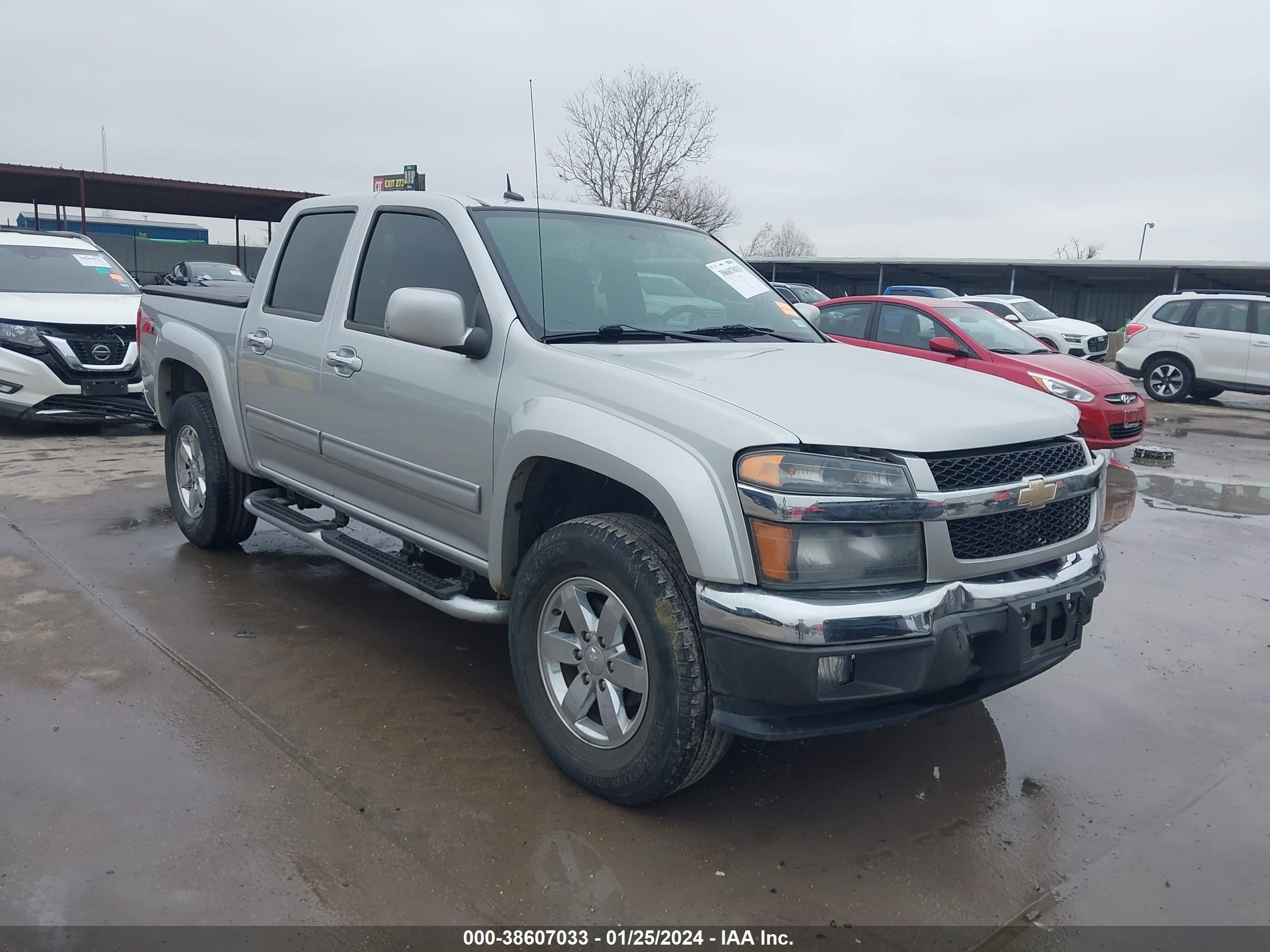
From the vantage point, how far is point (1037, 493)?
2.98 m

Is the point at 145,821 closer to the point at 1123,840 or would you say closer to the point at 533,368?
the point at 533,368

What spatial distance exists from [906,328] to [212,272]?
18.7m

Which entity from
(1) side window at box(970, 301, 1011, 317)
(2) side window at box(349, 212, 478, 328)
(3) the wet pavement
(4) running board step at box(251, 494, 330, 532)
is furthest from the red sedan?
(1) side window at box(970, 301, 1011, 317)

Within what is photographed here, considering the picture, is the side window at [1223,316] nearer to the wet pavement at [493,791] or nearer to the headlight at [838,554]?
the wet pavement at [493,791]

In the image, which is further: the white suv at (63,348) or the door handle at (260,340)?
the white suv at (63,348)

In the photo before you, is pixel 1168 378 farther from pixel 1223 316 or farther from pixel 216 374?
pixel 216 374

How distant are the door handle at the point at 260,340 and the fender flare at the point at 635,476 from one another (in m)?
1.90

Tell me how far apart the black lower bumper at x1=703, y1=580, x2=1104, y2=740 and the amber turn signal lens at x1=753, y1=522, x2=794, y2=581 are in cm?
18

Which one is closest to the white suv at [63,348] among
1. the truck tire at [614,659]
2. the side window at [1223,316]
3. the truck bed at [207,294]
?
the truck bed at [207,294]

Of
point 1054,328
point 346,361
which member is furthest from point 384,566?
point 1054,328

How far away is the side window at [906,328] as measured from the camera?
966cm

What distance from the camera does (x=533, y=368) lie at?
10.8 feet

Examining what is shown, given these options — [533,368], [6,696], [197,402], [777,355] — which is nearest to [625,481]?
[533,368]

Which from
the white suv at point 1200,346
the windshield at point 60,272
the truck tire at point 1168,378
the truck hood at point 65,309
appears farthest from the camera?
the truck tire at point 1168,378
